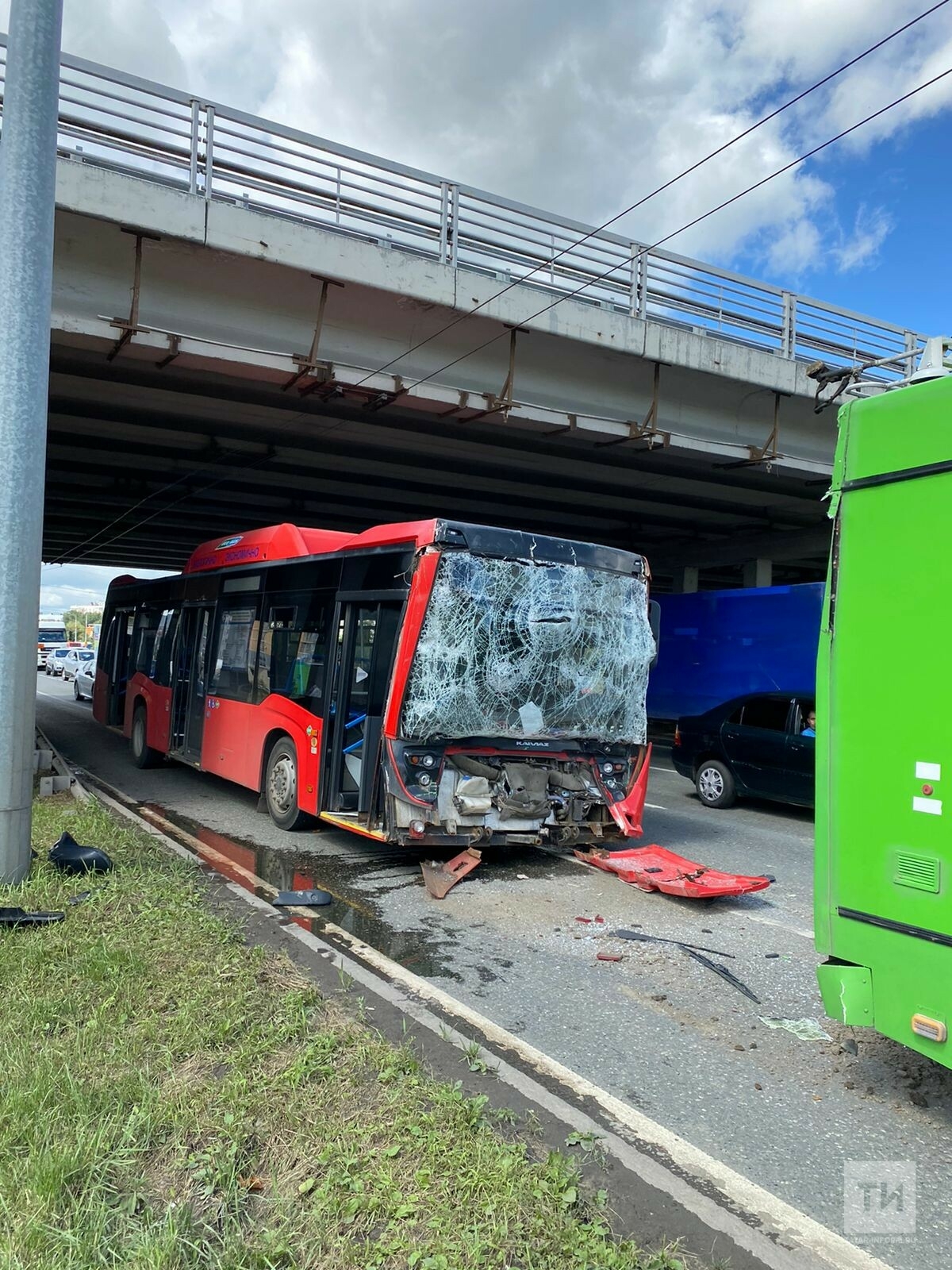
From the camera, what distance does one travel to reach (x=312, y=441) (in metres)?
17.0

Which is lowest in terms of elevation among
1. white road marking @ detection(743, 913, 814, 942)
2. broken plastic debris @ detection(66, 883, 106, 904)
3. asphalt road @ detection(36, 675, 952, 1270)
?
asphalt road @ detection(36, 675, 952, 1270)

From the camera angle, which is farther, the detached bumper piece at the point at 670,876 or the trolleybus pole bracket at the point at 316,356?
the trolleybus pole bracket at the point at 316,356

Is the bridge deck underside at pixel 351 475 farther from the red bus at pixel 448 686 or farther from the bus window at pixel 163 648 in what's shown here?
the red bus at pixel 448 686

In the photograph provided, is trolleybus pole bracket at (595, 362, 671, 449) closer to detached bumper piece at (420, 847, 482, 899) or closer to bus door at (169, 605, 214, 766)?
bus door at (169, 605, 214, 766)

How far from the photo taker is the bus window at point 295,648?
29.9ft

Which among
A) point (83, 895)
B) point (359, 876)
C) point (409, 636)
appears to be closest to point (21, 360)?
point (409, 636)

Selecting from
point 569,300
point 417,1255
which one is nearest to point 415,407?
point 569,300

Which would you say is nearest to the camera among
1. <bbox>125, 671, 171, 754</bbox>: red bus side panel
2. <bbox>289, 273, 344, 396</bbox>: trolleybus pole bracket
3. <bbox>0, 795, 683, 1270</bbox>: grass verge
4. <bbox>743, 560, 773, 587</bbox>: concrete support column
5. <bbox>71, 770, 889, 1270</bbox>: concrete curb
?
<bbox>0, 795, 683, 1270</bbox>: grass verge

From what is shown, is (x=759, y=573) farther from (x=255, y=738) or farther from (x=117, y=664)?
(x=255, y=738)

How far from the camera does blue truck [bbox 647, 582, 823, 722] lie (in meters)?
18.7

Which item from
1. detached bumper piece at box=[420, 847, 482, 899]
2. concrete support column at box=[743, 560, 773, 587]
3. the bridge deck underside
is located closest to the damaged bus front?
detached bumper piece at box=[420, 847, 482, 899]

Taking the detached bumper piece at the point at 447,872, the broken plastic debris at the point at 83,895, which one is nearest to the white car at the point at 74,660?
the detached bumper piece at the point at 447,872

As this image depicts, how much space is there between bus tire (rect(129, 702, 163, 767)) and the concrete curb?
9042mm

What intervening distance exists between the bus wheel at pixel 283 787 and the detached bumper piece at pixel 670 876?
3.08 meters
